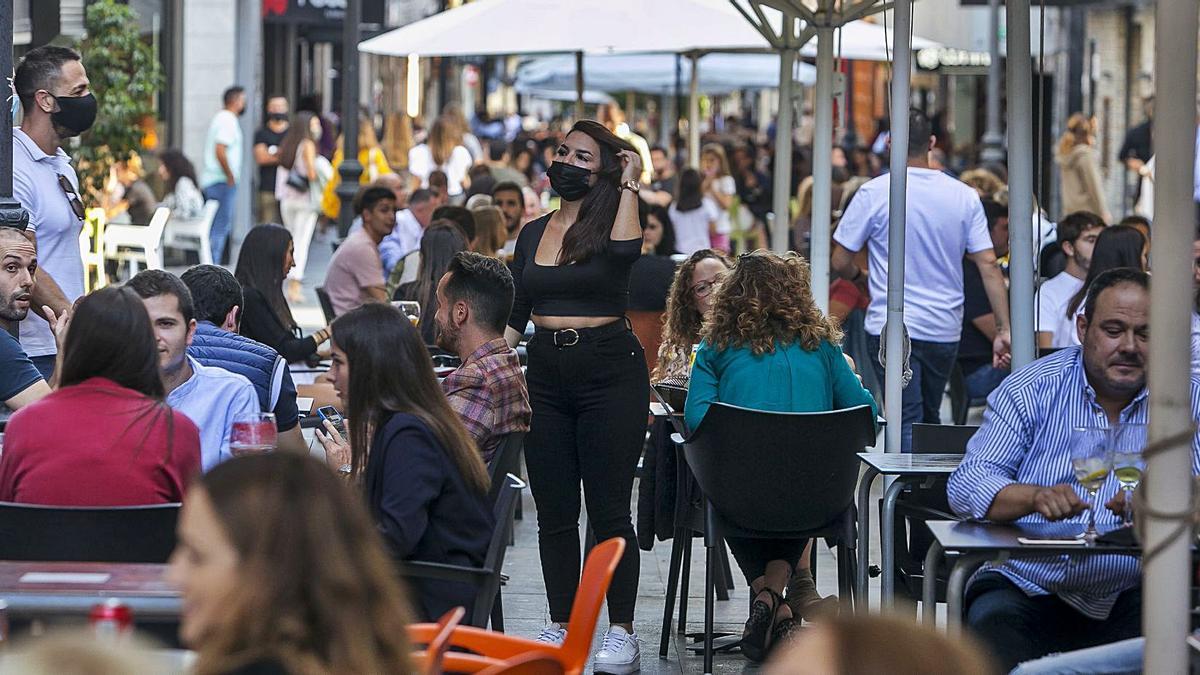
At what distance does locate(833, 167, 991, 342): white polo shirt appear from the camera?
898cm

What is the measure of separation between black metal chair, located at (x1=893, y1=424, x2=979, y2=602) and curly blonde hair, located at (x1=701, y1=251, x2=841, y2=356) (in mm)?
647

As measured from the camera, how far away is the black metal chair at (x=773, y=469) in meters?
6.08

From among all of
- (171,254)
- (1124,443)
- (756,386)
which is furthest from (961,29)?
(1124,443)

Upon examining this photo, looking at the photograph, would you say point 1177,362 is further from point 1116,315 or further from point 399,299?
point 399,299

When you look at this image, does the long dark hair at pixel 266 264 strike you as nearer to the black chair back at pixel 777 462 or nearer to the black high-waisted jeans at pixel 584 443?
the black high-waisted jeans at pixel 584 443

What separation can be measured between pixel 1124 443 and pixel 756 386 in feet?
6.93

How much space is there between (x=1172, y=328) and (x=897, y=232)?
134 inches

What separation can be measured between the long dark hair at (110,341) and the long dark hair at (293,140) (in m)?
16.5

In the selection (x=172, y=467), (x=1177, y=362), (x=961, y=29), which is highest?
(x=961, y=29)

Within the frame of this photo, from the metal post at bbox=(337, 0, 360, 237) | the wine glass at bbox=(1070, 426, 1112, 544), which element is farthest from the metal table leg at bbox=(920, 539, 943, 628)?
the metal post at bbox=(337, 0, 360, 237)

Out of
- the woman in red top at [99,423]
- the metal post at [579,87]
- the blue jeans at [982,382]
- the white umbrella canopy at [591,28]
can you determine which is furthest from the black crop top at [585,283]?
the metal post at [579,87]

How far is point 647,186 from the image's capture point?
69.7 feet

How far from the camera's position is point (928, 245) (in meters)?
9.00

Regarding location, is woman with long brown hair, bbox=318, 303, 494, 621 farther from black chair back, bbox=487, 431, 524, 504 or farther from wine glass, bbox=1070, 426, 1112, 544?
wine glass, bbox=1070, 426, 1112, 544
